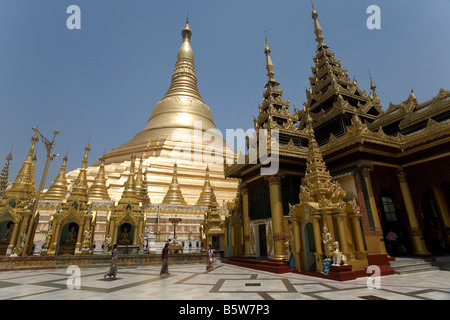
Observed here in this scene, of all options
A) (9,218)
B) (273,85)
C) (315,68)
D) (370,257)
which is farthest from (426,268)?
(9,218)

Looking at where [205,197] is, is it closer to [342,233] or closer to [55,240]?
[55,240]

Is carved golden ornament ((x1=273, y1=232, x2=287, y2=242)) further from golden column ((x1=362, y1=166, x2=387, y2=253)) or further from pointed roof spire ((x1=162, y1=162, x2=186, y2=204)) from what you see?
pointed roof spire ((x1=162, y1=162, x2=186, y2=204))

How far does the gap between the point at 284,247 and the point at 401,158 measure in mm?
7237

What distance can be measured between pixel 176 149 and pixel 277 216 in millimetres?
25937

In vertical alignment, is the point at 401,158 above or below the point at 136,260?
above

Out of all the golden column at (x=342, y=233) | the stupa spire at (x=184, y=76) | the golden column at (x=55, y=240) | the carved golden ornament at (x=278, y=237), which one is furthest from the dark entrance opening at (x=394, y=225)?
the stupa spire at (x=184, y=76)

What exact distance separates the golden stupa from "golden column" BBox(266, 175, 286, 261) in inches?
577

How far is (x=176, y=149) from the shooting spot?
115ft

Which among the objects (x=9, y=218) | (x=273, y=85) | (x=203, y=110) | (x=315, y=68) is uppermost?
→ (x=203, y=110)

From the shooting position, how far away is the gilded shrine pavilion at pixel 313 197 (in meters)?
9.76

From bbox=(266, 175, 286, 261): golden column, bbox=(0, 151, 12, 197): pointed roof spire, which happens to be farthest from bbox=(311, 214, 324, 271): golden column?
bbox=(0, 151, 12, 197): pointed roof spire

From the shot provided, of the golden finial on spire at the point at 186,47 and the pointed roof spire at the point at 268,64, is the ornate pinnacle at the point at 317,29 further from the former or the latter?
the golden finial on spire at the point at 186,47
